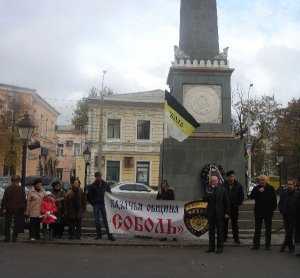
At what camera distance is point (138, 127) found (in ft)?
182

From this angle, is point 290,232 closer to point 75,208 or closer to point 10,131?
point 75,208

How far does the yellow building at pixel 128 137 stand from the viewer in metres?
54.5

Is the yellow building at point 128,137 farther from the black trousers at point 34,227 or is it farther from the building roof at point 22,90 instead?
the black trousers at point 34,227

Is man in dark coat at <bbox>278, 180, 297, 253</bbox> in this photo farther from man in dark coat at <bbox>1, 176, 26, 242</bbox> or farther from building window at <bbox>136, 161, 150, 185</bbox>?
building window at <bbox>136, 161, 150, 185</bbox>

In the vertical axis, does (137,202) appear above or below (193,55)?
below

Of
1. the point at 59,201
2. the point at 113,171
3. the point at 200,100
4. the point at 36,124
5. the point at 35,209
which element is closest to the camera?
the point at 35,209

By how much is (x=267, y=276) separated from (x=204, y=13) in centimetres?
1307

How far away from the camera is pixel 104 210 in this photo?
581 inches

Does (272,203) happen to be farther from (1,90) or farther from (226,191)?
(1,90)

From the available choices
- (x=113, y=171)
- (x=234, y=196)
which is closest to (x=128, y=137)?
(x=113, y=171)

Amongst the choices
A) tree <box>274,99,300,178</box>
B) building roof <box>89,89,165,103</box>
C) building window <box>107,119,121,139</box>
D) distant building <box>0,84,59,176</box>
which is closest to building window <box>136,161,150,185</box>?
building window <box>107,119,121,139</box>

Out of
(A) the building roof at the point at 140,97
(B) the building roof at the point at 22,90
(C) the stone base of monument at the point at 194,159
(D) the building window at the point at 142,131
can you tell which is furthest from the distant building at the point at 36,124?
(C) the stone base of monument at the point at 194,159

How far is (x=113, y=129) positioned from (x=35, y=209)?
40.6 metres

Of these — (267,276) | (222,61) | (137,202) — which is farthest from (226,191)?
(222,61)
